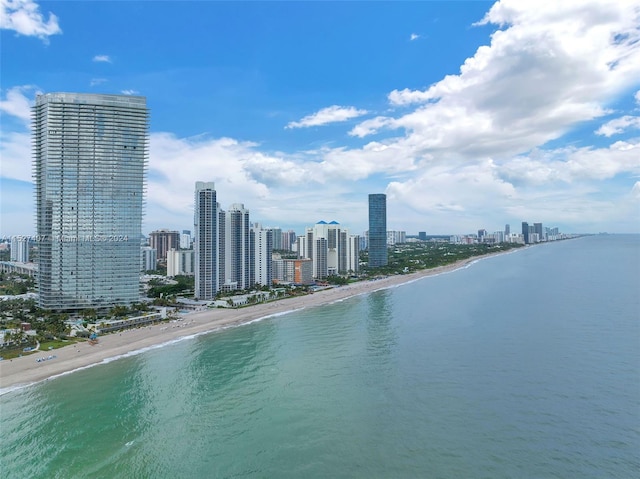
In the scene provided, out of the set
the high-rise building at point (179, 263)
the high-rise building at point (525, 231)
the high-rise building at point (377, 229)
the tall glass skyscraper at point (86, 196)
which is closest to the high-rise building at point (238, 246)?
the tall glass skyscraper at point (86, 196)

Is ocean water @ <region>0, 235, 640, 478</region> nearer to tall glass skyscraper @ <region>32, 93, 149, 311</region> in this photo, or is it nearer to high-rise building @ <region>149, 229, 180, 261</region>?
tall glass skyscraper @ <region>32, 93, 149, 311</region>

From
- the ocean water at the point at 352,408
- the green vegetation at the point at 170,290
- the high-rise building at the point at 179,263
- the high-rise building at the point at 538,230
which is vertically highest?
the high-rise building at the point at 538,230

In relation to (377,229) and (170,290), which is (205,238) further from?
(377,229)

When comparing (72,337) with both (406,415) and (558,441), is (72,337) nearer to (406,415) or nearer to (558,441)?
(406,415)

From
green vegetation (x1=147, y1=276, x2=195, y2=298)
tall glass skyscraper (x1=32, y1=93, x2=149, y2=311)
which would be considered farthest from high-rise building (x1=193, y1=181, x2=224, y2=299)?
tall glass skyscraper (x1=32, y1=93, x2=149, y2=311)

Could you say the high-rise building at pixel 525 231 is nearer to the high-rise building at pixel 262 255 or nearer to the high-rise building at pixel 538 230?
the high-rise building at pixel 538 230
